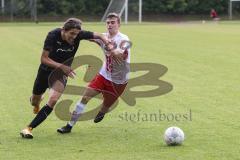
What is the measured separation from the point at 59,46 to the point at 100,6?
2800 inches

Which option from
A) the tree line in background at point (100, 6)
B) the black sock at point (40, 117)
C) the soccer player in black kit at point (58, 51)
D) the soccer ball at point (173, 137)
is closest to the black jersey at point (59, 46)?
the soccer player in black kit at point (58, 51)

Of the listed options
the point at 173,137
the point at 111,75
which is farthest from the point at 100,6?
the point at 173,137

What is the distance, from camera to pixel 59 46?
9664 mm

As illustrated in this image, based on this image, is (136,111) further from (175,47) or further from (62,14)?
(62,14)

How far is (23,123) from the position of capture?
36.2ft

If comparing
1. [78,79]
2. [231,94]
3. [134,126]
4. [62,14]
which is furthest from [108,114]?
[62,14]

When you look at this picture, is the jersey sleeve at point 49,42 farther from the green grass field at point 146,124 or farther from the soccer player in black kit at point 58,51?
the green grass field at point 146,124

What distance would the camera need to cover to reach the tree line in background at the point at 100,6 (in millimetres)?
75350

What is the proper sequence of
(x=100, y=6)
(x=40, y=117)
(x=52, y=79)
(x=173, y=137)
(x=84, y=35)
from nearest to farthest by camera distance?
1. (x=173, y=137)
2. (x=40, y=117)
3. (x=84, y=35)
4. (x=52, y=79)
5. (x=100, y=6)

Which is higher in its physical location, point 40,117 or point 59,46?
point 59,46

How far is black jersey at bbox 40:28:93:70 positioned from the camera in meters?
9.55

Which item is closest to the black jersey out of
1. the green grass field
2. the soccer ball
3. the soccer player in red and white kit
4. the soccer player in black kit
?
the soccer player in black kit

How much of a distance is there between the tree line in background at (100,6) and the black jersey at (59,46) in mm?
64529

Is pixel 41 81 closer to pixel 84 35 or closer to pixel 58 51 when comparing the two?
pixel 58 51
